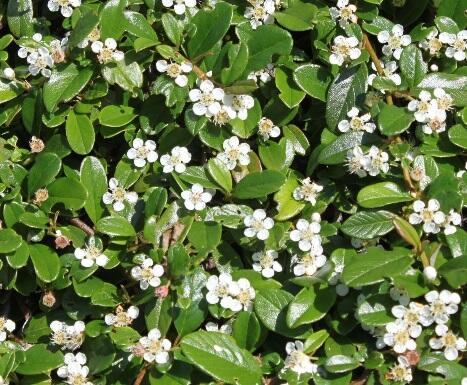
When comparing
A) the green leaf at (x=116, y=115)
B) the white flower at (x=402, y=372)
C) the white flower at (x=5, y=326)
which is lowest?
the white flower at (x=5, y=326)

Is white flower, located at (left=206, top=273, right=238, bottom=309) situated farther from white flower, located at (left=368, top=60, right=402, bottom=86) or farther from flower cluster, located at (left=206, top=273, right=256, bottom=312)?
white flower, located at (left=368, top=60, right=402, bottom=86)

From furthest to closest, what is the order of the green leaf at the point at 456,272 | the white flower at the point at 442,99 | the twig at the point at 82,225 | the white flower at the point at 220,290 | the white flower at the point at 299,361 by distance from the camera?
the twig at the point at 82,225 → the white flower at the point at 442,99 → the white flower at the point at 220,290 → the white flower at the point at 299,361 → the green leaf at the point at 456,272

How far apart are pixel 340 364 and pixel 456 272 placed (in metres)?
0.41

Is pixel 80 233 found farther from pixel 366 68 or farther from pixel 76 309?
pixel 366 68

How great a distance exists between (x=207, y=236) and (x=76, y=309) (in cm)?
50

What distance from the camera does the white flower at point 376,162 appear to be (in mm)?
2346

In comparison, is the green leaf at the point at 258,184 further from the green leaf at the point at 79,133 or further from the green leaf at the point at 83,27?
the green leaf at the point at 83,27

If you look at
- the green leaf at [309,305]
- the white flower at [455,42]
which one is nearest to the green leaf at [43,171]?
the green leaf at [309,305]

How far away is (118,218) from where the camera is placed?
238cm

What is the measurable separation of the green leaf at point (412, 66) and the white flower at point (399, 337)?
2.64 feet

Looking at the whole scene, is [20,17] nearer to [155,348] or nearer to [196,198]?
[196,198]

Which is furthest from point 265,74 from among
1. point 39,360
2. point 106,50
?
point 39,360

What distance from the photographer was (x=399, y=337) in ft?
6.86

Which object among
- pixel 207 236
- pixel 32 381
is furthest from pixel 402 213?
pixel 32 381
